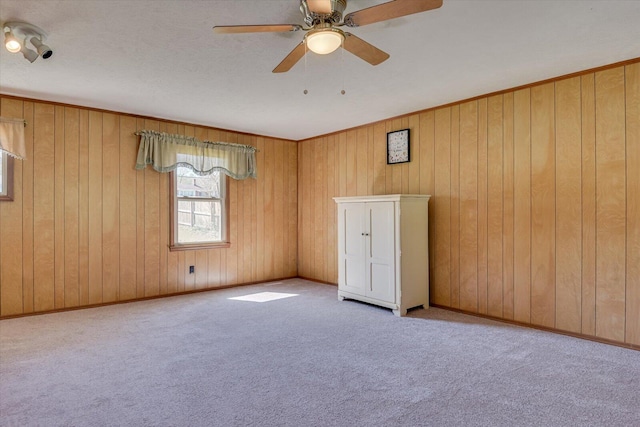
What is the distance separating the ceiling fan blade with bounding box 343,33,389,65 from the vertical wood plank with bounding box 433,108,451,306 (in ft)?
6.80

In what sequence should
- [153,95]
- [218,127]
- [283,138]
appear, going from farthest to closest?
[283,138] → [218,127] → [153,95]

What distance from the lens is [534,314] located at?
136 inches


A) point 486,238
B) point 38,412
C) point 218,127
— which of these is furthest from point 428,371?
point 218,127

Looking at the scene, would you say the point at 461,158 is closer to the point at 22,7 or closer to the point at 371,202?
the point at 371,202

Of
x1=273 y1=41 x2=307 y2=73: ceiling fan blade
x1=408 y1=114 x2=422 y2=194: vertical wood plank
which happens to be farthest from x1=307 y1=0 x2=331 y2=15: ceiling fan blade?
x1=408 y1=114 x2=422 y2=194: vertical wood plank

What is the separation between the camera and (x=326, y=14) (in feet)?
6.40

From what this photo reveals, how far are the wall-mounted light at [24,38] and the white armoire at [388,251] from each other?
3193 mm

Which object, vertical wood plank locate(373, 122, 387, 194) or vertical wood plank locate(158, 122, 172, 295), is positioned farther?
vertical wood plank locate(373, 122, 387, 194)

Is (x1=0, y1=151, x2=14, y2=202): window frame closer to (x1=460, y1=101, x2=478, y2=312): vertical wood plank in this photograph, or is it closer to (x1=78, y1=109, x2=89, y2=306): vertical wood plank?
(x1=78, y1=109, x2=89, y2=306): vertical wood plank

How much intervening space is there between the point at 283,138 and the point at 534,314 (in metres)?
4.27

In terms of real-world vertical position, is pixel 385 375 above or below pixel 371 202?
below

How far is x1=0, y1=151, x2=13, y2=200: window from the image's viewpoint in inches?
148

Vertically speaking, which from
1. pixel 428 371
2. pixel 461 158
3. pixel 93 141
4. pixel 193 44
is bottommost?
pixel 428 371

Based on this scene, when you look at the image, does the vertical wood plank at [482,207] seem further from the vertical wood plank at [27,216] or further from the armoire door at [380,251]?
the vertical wood plank at [27,216]
